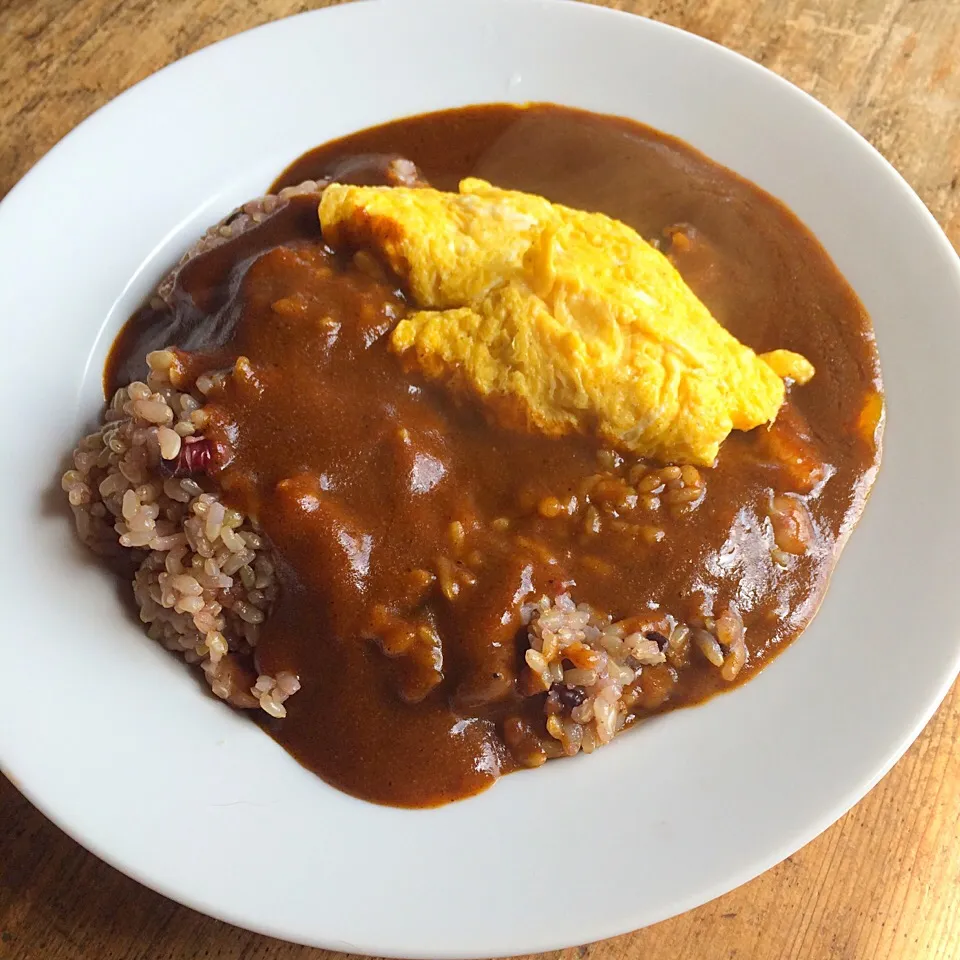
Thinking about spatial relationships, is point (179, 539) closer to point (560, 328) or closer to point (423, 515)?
point (423, 515)

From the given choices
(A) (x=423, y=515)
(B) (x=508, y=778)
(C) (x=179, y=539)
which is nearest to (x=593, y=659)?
(B) (x=508, y=778)

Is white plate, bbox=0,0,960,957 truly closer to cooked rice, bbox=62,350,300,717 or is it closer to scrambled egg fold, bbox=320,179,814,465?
cooked rice, bbox=62,350,300,717

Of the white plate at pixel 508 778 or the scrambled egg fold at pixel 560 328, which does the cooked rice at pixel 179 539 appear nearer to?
the white plate at pixel 508 778

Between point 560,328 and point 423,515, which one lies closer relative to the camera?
point 423,515

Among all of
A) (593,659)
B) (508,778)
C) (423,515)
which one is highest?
(423,515)

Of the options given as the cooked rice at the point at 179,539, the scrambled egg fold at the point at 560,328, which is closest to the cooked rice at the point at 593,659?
the scrambled egg fold at the point at 560,328

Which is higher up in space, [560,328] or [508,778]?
[560,328]

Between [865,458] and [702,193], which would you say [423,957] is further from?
[702,193]
